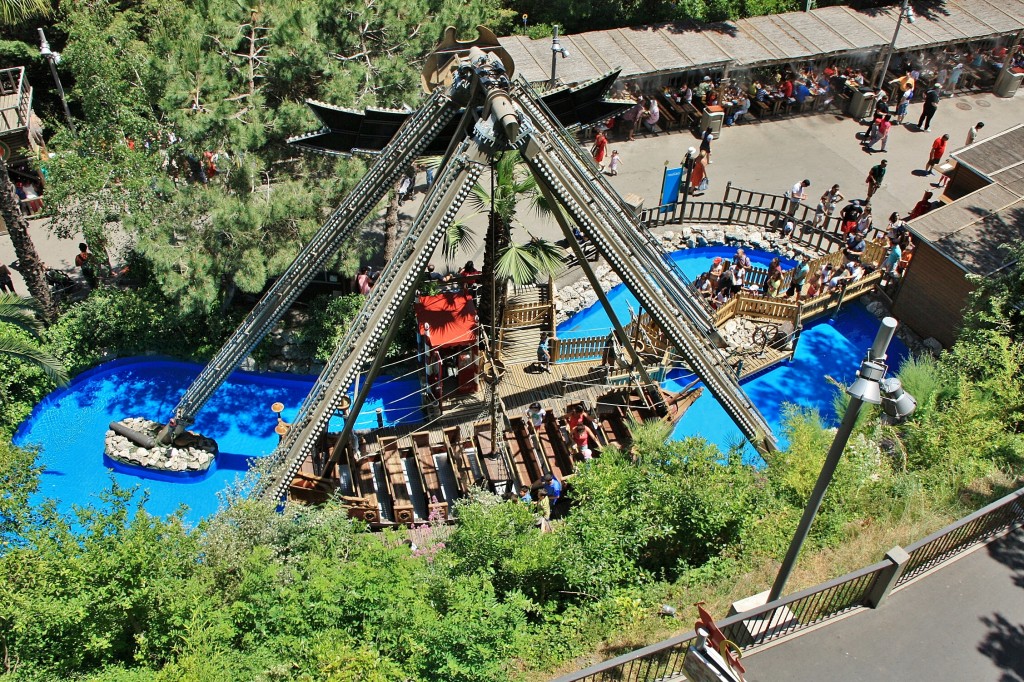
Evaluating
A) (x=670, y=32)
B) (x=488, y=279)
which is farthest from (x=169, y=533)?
(x=670, y=32)

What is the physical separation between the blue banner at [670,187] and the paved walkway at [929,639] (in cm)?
1688

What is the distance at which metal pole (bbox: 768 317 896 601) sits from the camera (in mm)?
10180

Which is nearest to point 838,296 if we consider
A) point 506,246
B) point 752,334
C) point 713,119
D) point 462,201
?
point 752,334

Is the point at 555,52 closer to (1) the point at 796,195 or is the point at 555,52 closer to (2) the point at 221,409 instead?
(1) the point at 796,195

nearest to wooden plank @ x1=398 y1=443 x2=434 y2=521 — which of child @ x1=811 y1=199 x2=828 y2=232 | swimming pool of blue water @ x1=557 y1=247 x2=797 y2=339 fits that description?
swimming pool of blue water @ x1=557 y1=247 x2=797 y2=339

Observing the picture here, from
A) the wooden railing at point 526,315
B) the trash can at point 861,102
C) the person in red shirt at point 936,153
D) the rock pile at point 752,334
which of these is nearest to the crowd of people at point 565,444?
the wooden railing at point 526,315

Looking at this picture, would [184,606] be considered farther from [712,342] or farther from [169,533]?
[712,342]

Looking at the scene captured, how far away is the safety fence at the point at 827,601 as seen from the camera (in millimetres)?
12695

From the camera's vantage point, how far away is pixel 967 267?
77.5ft

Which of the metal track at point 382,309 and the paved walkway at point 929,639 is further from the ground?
the metal track at point 382,309

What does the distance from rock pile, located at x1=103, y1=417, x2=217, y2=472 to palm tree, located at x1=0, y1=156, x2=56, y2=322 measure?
441cm

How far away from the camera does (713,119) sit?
33406mm

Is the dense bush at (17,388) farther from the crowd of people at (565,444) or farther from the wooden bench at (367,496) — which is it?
the crowd of people at (565,444)

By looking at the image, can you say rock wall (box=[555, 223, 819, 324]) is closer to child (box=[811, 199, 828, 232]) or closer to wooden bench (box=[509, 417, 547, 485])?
child (box=[811, 199, 828, 232])
